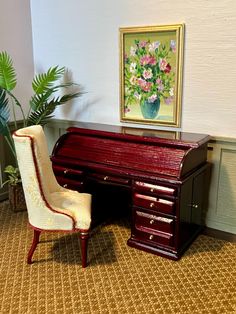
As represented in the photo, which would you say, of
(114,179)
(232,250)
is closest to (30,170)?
(114,179)

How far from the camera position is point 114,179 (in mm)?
2410

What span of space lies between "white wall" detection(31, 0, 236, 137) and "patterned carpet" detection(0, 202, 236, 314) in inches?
39.7

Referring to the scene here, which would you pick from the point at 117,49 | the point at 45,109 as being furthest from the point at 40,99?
the point at 117,49

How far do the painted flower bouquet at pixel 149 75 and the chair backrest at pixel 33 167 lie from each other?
1010 mm

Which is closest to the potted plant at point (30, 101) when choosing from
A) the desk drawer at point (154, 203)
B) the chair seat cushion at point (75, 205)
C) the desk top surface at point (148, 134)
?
the desk top surface at point (148, 134)

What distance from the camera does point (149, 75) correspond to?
2709 mm

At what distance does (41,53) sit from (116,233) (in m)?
1.98

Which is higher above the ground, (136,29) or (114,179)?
(136,29)

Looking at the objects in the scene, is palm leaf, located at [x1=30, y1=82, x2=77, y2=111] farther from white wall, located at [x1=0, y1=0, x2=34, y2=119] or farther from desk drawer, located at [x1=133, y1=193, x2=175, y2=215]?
desk drawer, located at [x1=133, y1=193, x2=175, y2=215]

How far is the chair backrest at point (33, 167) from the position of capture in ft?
6.49

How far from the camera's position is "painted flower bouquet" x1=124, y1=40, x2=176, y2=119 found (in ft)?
8.57

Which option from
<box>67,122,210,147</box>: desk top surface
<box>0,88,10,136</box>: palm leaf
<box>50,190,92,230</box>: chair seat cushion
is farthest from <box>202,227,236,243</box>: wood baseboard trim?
<box>0,88,10,136</box>: palm leaf

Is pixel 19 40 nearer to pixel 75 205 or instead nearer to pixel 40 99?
pixel 40 99

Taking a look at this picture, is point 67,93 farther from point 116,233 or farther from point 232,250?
point 232,250
